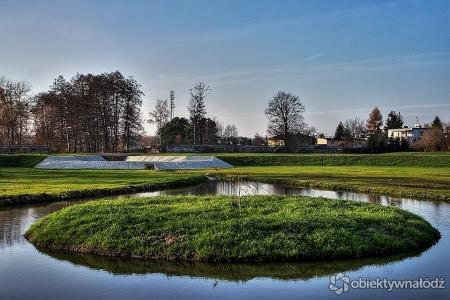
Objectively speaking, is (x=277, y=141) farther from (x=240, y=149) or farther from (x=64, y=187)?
(x=64, y=187)

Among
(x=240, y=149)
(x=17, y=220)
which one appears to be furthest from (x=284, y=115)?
(x=17, y=220)

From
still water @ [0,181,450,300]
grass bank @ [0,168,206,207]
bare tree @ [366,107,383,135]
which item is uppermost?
bare tree @ [366,107,383,135]

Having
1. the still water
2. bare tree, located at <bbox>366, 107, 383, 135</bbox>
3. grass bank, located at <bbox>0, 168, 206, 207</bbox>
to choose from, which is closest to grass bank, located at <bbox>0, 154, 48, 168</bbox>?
grass bank, located at <bbox>0, 168, 206, 207</bbox>

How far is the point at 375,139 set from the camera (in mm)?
108500

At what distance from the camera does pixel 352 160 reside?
85.4m

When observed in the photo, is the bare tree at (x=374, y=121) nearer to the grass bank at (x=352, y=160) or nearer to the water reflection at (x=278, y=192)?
the grass bank at (x=352, y=160)

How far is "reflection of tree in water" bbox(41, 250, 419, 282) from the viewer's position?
17922 mm

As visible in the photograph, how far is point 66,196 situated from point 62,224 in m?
15.5

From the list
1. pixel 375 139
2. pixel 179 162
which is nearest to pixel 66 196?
pixel 179 162

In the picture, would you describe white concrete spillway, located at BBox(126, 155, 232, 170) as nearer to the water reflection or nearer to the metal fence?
the metal fence

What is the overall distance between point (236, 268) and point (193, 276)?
5.42 feet

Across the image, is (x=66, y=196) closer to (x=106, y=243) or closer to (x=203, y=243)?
(x=106, y=243)

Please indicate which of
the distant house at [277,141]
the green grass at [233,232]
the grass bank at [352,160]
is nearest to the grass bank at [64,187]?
the green grass at [233,232]

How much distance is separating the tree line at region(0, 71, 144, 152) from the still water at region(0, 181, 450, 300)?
86.9 m
